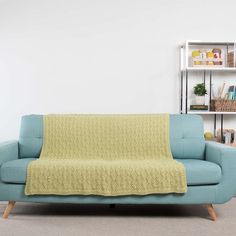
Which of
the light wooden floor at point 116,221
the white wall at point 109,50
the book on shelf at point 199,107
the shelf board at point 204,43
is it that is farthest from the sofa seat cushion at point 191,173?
the shelf board at point 204,43

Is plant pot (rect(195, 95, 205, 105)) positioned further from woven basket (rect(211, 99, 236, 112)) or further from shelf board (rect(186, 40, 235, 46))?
shelf board (rect(186, 40, 235, 46))

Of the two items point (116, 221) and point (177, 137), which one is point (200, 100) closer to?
point (177, 137)

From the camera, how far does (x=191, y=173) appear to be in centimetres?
314

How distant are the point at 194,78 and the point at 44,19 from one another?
1.65 m

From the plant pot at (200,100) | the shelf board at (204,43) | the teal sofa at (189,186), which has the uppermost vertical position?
the shelf board at (204,43)

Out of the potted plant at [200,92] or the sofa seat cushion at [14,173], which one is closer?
the sofa seat cushion at [14,173]

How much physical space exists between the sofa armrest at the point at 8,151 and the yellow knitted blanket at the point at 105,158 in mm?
233

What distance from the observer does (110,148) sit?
3.71 m

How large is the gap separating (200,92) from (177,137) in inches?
28.2

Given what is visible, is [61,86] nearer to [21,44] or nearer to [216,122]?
[21,44]

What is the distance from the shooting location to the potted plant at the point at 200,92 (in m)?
4.23

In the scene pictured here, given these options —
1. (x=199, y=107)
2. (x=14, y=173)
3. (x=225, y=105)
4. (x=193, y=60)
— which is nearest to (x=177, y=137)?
(x=199, y=107)

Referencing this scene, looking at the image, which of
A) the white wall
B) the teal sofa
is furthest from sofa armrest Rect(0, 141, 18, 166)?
the white wall

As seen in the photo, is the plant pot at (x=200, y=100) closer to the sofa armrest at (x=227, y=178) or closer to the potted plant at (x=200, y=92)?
the potted plant at (x=200, y=92)
